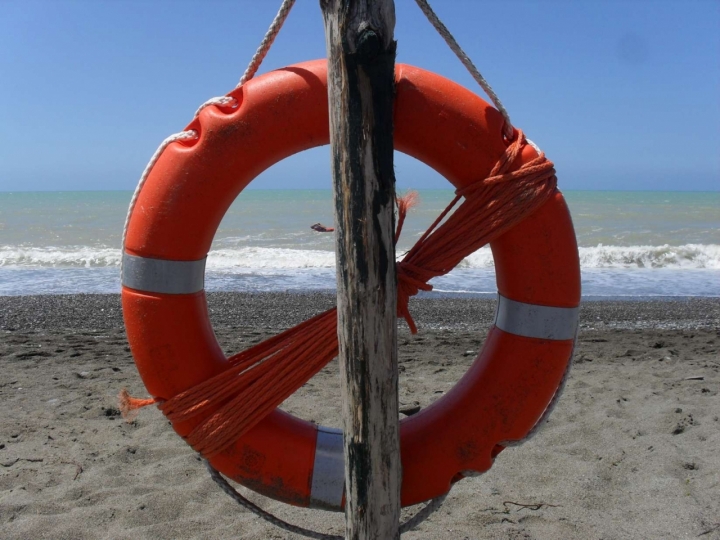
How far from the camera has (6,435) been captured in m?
3.24

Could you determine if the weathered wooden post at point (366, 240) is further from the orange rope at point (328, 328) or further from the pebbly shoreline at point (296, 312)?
the pebbly shoreline at point (296, 312)

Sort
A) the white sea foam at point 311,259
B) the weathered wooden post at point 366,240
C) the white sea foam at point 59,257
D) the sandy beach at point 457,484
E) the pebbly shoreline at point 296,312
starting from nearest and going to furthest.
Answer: the weathered wooden post at point 366,240 < the sandy beach at point 457,484 < the pebbly shoreline at point 296,312 < the white sea foam at point 311,259 < the white sea foam at point 59,257

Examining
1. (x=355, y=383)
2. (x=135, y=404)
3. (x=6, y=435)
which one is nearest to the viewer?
(x=355, y=383)

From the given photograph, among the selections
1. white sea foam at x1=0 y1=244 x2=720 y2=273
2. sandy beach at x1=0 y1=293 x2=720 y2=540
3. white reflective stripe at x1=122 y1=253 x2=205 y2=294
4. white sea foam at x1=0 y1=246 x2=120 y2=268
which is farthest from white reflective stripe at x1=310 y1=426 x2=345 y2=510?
white sea foam at x1=0 y1=246 x2=120 y2=268

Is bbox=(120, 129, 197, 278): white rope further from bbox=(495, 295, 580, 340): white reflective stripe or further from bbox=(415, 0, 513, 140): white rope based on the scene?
bbox=(495, 295, 580, 340): white reflective stripe

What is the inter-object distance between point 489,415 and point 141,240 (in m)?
1.12

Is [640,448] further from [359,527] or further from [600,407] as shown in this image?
[359,527]

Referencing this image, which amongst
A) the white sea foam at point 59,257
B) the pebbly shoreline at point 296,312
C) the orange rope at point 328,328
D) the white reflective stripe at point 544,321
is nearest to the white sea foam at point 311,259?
the white sea foam at point 59,257

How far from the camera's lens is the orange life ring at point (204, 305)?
1.72 m

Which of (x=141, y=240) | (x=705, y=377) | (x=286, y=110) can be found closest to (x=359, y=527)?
(x=141, y=240)

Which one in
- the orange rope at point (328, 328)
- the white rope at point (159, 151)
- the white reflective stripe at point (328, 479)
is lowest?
the white reflective stripe at point (328, 479)

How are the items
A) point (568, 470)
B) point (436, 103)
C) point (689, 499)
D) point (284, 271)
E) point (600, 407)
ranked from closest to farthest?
1. point (436, 103)
2. point (689, 499)
3. point (568, 470)
4. point (600, 407)
5. point (284, 271)

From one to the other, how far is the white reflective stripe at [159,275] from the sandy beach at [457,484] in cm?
112

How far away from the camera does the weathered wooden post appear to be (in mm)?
1421
